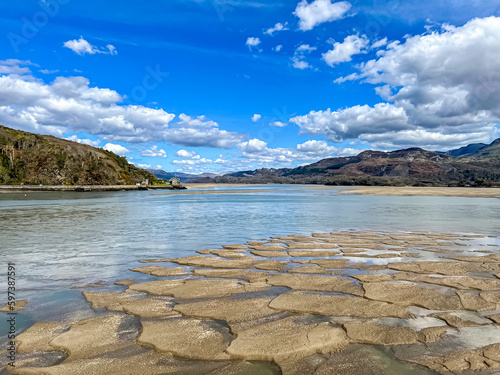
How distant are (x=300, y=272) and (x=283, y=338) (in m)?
7.37

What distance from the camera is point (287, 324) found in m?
9.38

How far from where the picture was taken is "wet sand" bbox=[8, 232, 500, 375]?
24.1 ft

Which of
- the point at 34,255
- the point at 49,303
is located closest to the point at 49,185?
the point at 34,255

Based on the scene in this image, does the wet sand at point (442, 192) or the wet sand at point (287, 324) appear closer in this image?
the wet sand at point (287, 324)

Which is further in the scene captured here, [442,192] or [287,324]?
[442,192]

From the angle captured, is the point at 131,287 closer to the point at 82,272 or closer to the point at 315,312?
the point at 82,272

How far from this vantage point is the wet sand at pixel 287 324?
290 inches

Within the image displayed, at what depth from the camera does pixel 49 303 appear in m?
11.8

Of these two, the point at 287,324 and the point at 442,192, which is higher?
the point at 442,192

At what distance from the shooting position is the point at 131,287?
13.6 m

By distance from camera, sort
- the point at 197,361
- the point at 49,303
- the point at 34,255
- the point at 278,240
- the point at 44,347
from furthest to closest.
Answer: the point at 278,240, the point at 34,255, the point at 49,303, the point at 44,347, the point at 197,361

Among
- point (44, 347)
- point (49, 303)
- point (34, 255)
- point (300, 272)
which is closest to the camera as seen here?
point (44, 347)

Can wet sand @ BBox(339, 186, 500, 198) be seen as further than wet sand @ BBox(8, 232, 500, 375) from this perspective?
Yes

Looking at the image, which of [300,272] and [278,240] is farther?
[278,240]
